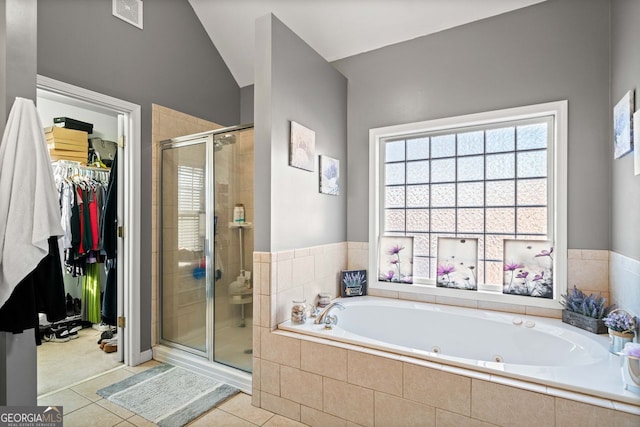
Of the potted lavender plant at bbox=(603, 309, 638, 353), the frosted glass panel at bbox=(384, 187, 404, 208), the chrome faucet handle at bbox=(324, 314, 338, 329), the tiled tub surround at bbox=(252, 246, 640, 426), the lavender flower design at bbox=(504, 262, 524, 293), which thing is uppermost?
the frosted glass panel at bbox=(384, 187, 404, 208)

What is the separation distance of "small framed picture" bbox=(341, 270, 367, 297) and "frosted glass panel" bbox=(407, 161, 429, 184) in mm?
901

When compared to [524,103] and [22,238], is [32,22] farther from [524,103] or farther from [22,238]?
[524,103]

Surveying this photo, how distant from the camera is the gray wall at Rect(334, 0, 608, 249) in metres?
2.20

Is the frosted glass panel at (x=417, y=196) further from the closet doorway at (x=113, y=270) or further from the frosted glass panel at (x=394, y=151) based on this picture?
the closet doorway at (x=113, y=270)

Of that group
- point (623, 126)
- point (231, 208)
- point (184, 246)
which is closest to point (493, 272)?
point (623, 126)

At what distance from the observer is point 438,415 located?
164 centimetres

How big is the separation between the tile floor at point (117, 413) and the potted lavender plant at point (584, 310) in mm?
1814

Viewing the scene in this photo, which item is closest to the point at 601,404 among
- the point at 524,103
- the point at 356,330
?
the point at 356,330

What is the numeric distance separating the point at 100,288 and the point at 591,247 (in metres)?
4.35

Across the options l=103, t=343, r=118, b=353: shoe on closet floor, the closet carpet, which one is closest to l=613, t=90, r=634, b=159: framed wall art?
the closet carpet

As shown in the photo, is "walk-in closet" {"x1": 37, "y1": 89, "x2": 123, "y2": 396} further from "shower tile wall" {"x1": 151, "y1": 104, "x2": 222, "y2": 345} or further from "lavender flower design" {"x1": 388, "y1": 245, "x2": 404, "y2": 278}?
"lavender flower design" {"x1": 388, "y1": 245, "x2": 404, "y2": 278}

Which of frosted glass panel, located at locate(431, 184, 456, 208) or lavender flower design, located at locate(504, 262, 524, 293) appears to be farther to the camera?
frosted glass panel, located at locate(431, 184, 456, 208)

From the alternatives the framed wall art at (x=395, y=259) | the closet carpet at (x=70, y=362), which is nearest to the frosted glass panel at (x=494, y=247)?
the framed wall art at (x=395, y=259)

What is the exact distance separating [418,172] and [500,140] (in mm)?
646
